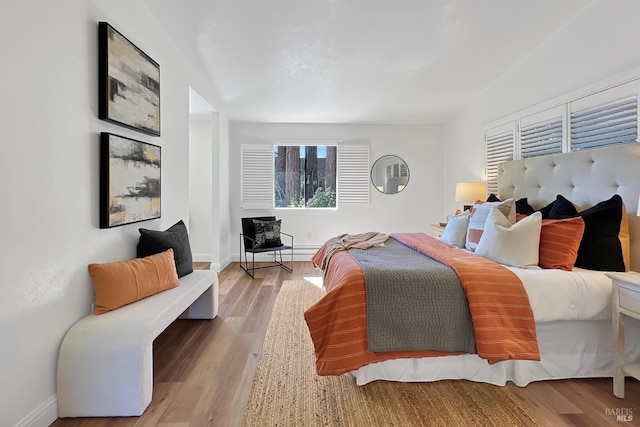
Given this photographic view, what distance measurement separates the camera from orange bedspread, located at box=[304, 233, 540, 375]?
182 cm

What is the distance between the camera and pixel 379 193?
5.86 meters

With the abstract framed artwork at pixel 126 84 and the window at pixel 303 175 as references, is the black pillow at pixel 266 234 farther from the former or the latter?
the abstract framed artwork at pixel 126 84

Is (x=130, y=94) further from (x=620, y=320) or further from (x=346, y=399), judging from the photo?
(x=620, y=320)

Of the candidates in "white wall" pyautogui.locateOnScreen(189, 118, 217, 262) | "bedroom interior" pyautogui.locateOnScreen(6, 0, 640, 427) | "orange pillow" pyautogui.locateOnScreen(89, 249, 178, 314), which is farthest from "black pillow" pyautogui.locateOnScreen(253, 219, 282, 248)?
"orange pillow" pyautogui.locateOnScreen(89, 249, 178, 314)

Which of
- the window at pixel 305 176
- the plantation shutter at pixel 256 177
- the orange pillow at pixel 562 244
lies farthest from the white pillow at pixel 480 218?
the plantation shutter at pixel 256 177

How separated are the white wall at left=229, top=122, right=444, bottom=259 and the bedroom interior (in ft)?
3.05

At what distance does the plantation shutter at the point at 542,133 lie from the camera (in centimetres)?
288

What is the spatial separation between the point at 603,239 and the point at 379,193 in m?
3.84

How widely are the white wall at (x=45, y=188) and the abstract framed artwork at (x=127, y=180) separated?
0.19 ft

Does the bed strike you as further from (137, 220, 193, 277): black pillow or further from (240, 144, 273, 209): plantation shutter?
(240, 144, 273, 209): plantation shutter

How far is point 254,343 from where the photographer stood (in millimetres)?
2566

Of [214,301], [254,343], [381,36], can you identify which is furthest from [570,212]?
[214,301]

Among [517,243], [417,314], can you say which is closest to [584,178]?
[517,243]

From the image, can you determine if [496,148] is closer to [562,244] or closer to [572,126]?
[572,126]
